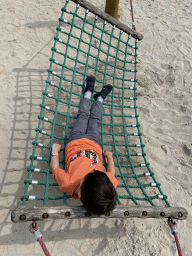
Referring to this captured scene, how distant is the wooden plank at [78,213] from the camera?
42.4 inches

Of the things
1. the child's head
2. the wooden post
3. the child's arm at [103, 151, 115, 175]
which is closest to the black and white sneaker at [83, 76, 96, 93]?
the child's arm at [103, 151, 115, 175]

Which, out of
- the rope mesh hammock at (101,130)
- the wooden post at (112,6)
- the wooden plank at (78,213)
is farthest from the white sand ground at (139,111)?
the wooden post at (112,6)

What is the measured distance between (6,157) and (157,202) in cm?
121

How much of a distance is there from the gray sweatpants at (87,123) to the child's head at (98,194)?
0.56m

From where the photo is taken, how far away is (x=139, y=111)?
7.41ft

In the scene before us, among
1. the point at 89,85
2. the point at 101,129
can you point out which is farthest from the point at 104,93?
the point at 101,129

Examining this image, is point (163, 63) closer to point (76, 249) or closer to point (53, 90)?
point (53, 90)

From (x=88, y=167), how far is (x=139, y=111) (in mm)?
1095

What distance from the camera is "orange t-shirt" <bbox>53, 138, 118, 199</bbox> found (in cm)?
129

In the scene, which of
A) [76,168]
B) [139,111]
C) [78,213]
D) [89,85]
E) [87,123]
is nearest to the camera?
[78,213]

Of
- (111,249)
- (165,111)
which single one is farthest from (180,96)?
(111,249)

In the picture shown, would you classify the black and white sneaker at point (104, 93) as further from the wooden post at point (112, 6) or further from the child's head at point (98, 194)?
the wooden post at point (112, 6)

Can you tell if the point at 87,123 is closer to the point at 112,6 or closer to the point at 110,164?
the point at 110,164

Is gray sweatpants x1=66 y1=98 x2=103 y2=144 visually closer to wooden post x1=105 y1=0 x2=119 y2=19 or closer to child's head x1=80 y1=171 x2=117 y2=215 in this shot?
child's head x1=80 y1=171 x2=117 y2=215
